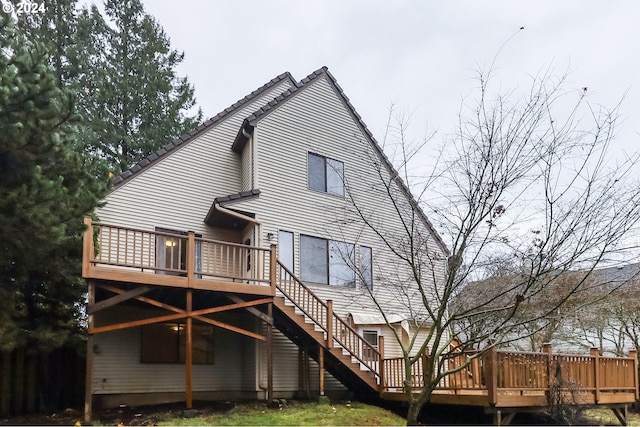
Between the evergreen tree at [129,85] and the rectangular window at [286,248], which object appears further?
the evergreen tree at [129,85]

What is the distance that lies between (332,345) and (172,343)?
13.1 feet

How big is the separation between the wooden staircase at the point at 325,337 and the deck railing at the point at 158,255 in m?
0.67

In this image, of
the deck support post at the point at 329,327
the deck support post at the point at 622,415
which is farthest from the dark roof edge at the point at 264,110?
the deck support post at the point at 622,415

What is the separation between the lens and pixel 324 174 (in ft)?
54.0

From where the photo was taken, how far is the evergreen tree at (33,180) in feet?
29.5

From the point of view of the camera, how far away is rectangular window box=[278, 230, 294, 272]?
1484 centimetres

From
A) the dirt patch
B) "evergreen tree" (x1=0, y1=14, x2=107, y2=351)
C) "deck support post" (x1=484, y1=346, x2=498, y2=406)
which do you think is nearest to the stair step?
the dirt patch

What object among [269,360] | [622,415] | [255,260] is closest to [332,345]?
[269,360]

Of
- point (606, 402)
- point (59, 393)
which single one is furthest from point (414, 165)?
point (59, 393)

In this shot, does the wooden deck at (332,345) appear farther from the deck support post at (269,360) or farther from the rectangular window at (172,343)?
the rectangular window at (172,343)

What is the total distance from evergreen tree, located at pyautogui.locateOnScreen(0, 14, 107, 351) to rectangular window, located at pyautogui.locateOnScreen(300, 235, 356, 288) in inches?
233

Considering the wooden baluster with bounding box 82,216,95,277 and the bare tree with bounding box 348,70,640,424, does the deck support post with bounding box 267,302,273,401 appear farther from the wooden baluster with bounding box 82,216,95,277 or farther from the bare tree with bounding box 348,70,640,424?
the bare tree with bounding box 348,70,640,424

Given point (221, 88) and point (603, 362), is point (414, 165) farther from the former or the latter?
point (221, 88)

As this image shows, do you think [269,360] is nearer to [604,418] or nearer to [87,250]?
[87,250]
